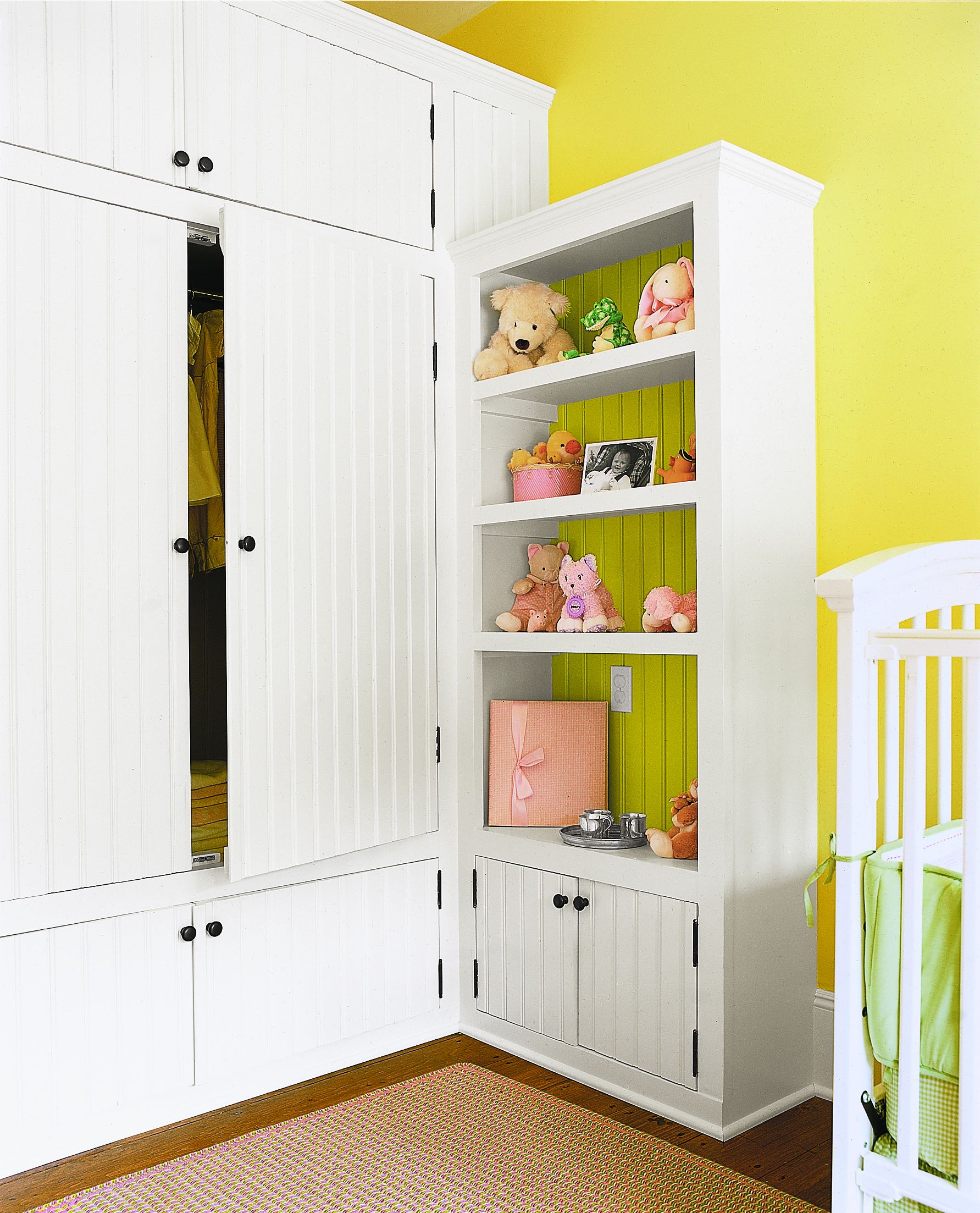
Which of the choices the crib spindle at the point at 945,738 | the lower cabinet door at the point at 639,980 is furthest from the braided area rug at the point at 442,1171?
the crib spindle at the point at 945,738

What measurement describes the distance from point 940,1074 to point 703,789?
34.0 inches

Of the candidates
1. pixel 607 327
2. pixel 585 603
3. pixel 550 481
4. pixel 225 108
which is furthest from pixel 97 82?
pixel 585 603

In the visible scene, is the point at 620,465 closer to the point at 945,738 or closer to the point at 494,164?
the point at 494,164

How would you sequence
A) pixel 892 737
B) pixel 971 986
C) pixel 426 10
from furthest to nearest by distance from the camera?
1. pixel 426 10
2. pixel 892 737
3. pixel 971 986

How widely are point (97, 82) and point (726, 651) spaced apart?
1737 millimetres

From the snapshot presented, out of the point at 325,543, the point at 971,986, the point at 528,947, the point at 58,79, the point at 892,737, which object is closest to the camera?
the point at 971,986

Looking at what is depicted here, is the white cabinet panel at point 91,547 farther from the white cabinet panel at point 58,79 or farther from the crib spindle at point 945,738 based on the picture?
the crib spindle at point 945,738

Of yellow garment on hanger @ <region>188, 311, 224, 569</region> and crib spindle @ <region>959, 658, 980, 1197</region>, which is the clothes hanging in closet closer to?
yellow garment on hanger @ <region>188, 311, 224, 569</region>

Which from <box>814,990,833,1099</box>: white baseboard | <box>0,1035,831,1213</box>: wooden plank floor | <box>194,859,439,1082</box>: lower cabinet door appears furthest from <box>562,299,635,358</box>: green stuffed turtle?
<box>0,1035,831,1213</box>: wooden plank floor

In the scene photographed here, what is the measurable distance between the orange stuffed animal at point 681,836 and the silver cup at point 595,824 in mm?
153

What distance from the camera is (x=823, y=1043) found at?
7.74ft

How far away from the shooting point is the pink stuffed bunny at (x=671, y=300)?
7.63ft

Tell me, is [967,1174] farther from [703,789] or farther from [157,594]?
[157,594]

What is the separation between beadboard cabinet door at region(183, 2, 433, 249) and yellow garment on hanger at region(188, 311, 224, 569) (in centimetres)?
35
